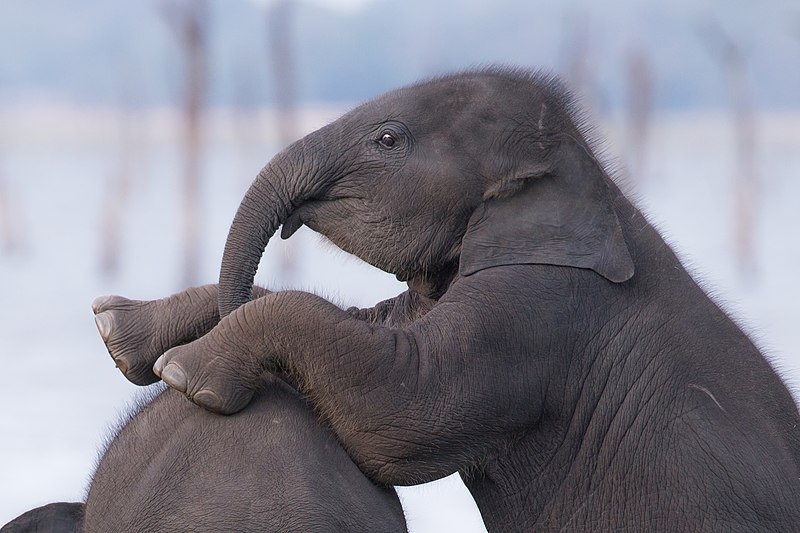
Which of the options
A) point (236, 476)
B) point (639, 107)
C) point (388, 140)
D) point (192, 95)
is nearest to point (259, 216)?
point (388, 140)

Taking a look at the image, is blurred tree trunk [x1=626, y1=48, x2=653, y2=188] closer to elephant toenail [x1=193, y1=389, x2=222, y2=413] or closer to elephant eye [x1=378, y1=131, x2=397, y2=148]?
elephant eye [x1=378, y1=131, x2=397, y2=148]

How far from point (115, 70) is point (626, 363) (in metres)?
7.33

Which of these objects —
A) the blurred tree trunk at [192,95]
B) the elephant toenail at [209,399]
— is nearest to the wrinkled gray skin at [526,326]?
the elephant toenail at [209,399]

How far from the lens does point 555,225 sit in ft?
8.64

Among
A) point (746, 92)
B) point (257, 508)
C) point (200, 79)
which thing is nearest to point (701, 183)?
point (746, 92)

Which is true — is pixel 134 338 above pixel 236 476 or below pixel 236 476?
above

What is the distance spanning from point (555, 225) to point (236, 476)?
0.86 metres

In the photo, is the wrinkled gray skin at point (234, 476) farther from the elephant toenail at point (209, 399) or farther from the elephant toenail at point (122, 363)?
the elephant toenail at point (122, 363)

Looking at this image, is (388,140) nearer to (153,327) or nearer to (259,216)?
(259,216)

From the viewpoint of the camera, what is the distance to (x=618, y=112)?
10773mm

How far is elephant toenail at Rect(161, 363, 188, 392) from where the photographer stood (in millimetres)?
2414

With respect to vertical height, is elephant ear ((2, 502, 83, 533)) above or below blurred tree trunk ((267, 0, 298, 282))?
below

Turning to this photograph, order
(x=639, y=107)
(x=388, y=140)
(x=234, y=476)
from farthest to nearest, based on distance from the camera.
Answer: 1. (x=639, y=107)
2. (x=388, y=140)
3. (x=234, y=476)

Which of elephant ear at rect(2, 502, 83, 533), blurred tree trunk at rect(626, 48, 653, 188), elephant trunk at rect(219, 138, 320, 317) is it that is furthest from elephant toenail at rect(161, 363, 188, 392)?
blurred tree trunk at rect(626, 48, 653, 188)
